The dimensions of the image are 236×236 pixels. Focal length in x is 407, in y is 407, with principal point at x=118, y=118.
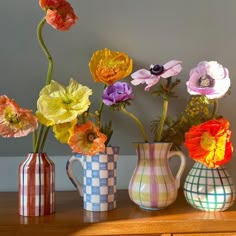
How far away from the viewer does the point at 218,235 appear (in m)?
1.07

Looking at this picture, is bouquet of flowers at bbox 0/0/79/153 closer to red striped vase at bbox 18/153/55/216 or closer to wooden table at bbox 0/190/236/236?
red striped vase at bbox 18/153/55/216

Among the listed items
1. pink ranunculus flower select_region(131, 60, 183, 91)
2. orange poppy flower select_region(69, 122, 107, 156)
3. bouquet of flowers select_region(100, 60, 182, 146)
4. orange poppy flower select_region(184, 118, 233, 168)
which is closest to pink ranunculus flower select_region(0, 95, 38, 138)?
orange poppy flower select_region(69, 122, 107, 156)

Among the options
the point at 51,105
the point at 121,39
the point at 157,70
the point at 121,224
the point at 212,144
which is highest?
the point at 121,39

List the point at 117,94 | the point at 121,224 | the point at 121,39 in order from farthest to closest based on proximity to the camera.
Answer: the point at 121,39
the point at 117,94
the point at 121,224

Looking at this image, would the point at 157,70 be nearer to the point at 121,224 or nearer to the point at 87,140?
the point at 87,140

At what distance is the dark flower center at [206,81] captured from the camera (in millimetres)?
1182

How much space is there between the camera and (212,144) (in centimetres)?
115

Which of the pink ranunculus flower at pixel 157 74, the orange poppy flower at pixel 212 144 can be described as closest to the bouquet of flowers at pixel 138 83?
the pink ranunculus flower at pixel 157 74

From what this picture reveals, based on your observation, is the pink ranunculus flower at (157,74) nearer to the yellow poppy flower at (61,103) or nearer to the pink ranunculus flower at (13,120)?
the yellow poppy flower at (61,103)

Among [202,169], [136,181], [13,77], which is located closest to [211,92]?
[202,169]

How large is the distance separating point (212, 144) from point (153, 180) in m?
0.20

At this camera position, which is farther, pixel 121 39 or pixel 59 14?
pixel 121 39

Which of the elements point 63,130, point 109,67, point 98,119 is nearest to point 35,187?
point 63,130

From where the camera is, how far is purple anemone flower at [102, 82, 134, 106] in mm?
1153
